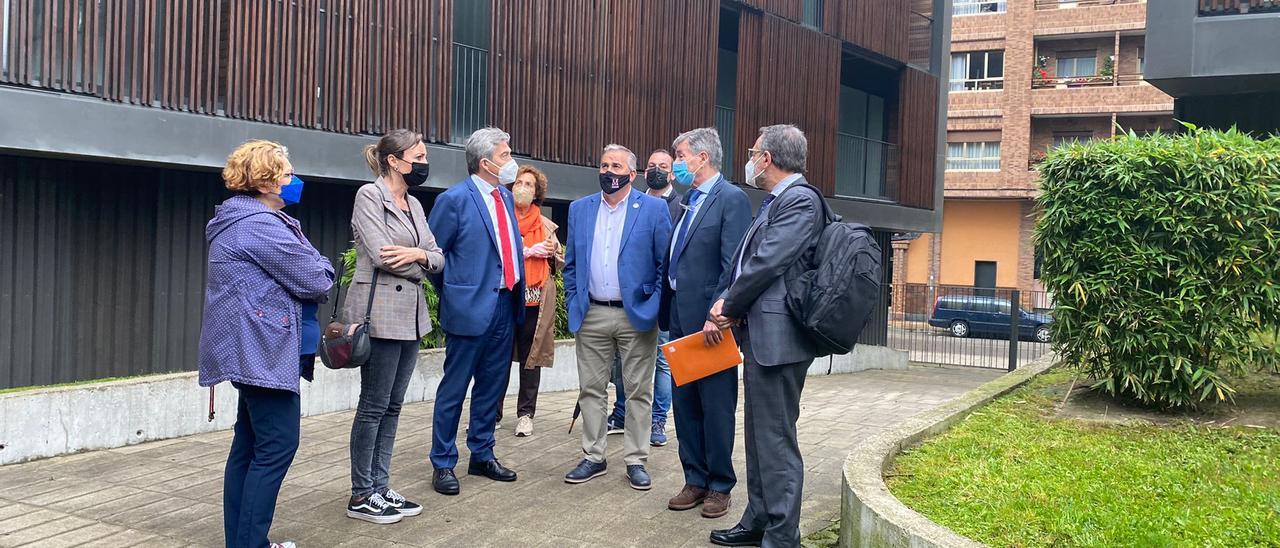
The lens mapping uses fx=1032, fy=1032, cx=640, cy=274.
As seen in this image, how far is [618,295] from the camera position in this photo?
19.7 ft

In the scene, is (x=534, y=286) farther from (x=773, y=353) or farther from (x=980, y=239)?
(x=980, y=239)

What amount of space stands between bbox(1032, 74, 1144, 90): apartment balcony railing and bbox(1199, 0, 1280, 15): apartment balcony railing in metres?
26.5

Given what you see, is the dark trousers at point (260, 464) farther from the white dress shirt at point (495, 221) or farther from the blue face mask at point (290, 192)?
the white dress shirt at point (495, 221)

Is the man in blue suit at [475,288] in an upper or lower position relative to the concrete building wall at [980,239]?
lower

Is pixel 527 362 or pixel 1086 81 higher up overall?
pixel 1086 81

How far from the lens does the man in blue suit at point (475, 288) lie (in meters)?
5.75

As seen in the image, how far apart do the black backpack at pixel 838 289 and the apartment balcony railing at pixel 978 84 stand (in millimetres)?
38140

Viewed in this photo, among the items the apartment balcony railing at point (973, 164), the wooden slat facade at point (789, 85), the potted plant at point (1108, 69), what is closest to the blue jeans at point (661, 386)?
the wooden slat facade at point (789, 85)

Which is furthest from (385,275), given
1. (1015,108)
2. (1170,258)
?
(1015,108)

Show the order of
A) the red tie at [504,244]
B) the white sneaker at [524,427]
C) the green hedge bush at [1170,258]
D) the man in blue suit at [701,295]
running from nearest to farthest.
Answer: the man in blue suit at [701,295]
the red tie at [504,244]
the green hedge bush at [1170,258]
the white sneaker at [524,427]

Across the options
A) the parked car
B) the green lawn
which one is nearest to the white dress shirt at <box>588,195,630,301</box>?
the green lawn

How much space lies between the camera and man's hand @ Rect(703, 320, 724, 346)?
5034 millimetres

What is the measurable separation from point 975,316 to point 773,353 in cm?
1775

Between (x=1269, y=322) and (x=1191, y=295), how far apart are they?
63cm
